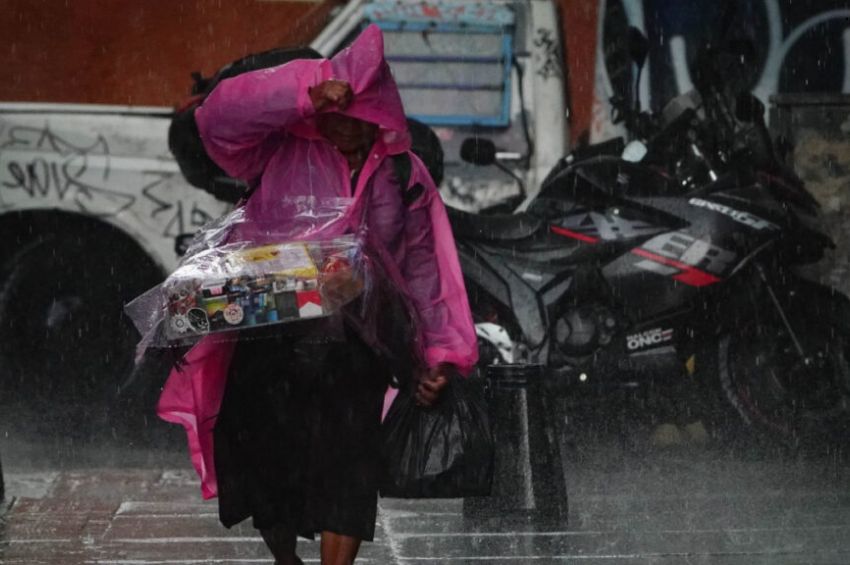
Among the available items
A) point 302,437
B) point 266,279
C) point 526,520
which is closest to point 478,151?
point 526,520

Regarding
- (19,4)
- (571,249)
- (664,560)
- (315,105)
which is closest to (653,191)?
(571,249)

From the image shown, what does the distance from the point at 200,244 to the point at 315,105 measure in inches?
22.4

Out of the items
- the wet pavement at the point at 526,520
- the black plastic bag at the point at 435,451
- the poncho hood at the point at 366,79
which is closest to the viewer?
the poncho hood at the point at 366,79

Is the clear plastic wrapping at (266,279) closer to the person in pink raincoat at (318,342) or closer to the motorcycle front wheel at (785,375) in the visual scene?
the person in pink raincoat at (318,342)

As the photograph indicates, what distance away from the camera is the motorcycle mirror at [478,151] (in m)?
8.39

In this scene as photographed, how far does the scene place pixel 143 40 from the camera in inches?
328

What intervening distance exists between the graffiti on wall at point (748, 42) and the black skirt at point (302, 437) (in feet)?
13.9

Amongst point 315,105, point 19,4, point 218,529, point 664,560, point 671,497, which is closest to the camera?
point 315,105

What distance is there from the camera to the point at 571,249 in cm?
844

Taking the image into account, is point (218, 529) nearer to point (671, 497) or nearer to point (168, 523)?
point (168, 523)

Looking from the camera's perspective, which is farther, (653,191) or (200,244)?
(653,191)

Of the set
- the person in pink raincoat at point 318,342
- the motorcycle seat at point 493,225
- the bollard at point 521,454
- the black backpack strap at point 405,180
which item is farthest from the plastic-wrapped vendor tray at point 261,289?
the motorcycle seat at point 493,225

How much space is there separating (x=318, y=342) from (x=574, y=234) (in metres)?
4.05

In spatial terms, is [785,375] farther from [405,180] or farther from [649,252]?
[405,180]
